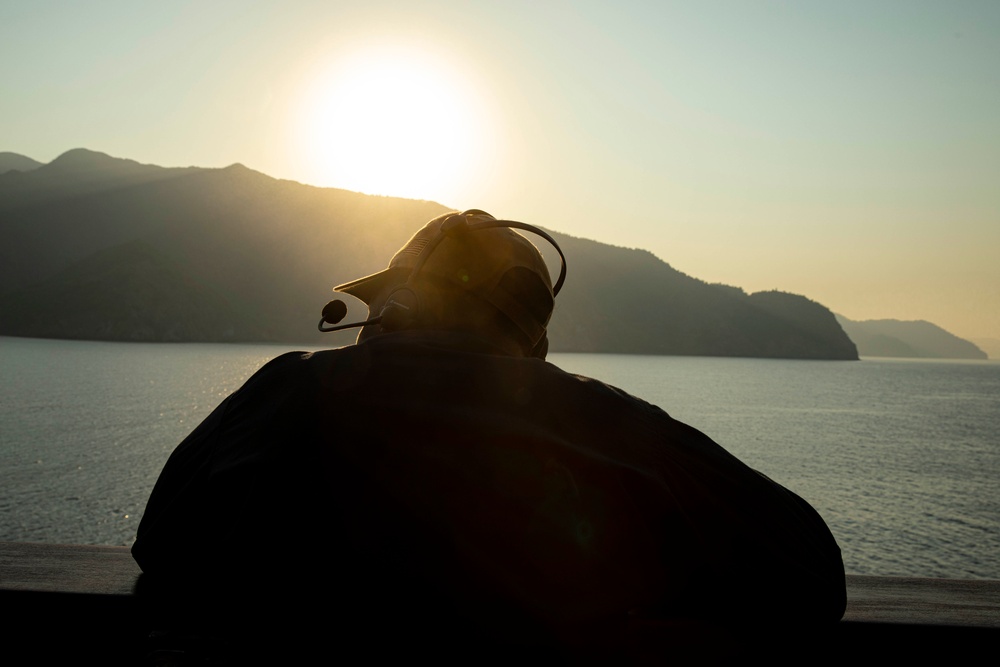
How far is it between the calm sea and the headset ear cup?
17500 millimetres

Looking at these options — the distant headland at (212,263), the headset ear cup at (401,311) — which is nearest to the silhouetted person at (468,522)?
the headset ear cup at (401,311)

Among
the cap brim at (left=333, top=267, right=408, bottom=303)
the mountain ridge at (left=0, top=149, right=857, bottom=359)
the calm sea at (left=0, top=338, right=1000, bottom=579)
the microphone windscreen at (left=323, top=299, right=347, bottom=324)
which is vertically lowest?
the calm sea at (left=0, top=338, right=1000, bottom=579)

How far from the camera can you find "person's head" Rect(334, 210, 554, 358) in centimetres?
149

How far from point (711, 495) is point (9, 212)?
213m

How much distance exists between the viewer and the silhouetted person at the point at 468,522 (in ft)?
3.70

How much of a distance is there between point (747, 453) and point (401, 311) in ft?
125

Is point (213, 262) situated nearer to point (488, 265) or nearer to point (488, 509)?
point (488, 265)

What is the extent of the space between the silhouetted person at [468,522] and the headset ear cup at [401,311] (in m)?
0.10

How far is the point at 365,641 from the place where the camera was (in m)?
1.12

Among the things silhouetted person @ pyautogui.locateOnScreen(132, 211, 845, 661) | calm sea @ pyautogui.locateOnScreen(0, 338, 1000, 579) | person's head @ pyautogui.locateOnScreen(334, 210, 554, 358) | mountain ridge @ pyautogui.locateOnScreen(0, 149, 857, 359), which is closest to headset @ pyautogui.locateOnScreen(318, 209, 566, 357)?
person's head @ pyautogui.locateOnScreen(334, 210, 554, 358)

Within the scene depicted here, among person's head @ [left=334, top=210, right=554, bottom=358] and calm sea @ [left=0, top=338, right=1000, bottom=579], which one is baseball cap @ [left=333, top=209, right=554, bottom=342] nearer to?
person's head @ [left=334, top=210, right=554, bottom=358]

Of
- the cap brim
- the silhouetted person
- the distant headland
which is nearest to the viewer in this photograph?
the silhouetted person

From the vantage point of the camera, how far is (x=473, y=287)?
1526 mm

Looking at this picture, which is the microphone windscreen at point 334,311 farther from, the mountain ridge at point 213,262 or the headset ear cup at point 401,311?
the mountain ridge at point 213,262
